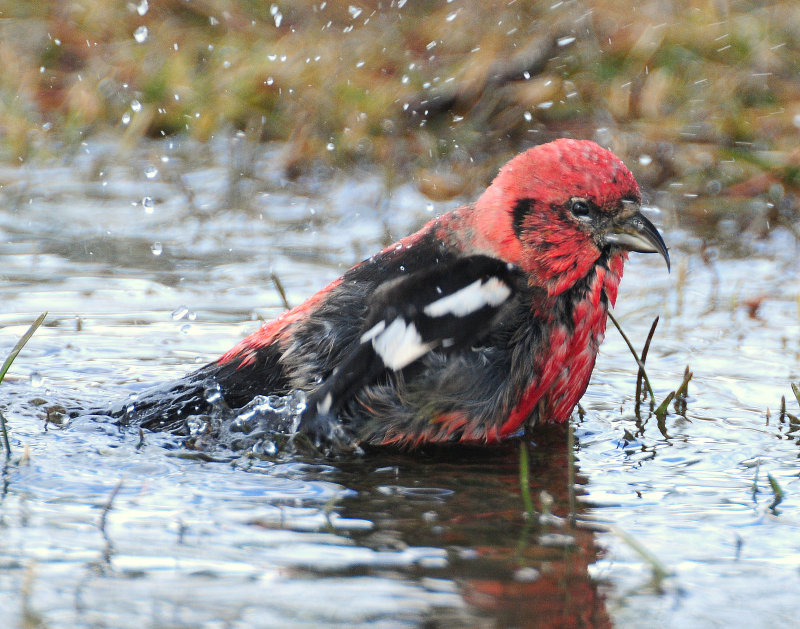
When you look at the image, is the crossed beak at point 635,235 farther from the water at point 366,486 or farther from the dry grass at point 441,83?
the dry grass at point 441,83

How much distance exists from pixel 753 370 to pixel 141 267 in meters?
2.89

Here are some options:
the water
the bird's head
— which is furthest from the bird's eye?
the water

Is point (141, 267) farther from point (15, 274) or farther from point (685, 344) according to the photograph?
point (685, 344)

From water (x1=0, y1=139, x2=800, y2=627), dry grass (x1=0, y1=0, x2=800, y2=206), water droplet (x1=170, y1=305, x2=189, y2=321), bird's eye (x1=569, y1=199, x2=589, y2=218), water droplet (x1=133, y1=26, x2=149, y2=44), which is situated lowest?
water (x1=0, y1=139, x2=800, y2=627)

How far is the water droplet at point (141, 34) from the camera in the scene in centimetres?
876

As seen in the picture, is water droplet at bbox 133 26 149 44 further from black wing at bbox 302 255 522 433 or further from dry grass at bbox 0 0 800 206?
black wing at bbox 302 255 522 433

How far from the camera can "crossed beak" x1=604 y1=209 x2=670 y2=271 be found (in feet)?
12.2

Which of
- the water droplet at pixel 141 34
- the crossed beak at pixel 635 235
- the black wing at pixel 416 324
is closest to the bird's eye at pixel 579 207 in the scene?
the crossed beak at pixel 635 235

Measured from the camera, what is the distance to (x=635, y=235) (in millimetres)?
3734

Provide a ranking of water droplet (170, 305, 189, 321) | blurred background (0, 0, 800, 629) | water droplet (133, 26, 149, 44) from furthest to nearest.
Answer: water droplet (133, 26, 149, 44), water droplet (170, 305, 189, 321), blurred background (0, 0, 800, 629)

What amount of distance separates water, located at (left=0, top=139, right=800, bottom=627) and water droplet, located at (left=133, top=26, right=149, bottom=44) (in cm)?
309

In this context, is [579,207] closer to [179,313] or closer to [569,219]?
[569,219]

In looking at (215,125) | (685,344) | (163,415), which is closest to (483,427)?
(163,415)

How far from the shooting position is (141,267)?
562 cm
